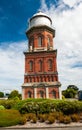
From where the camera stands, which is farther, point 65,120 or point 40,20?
point 40,20

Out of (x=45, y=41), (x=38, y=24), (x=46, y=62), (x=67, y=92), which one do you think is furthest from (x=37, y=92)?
(x=67, y=92)

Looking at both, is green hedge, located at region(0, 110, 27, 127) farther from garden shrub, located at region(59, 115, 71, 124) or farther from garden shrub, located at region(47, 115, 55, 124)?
garden shrub, located at region(59, 115, 71, 124)

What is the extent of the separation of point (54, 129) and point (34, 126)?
1.66m

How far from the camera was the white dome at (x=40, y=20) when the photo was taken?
46.0 meters

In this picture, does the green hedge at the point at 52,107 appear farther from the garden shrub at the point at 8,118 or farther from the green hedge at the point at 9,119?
the green hedge at the point at 9,119

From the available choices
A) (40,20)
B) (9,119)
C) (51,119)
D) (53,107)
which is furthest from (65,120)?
(40,20)

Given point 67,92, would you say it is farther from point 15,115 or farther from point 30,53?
point 15,115

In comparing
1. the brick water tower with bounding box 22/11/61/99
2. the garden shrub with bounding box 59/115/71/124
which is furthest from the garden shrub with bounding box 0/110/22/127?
the brick water tower with bounding box 22/11/61/99

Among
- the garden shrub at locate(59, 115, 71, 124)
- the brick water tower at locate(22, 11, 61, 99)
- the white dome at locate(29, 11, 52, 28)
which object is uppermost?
the white dome at locate(29, 11, 52, 28)

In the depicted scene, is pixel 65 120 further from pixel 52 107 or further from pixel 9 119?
pixel 9 119

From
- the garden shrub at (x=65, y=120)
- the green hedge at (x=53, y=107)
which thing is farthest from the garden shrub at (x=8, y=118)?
the garden shrub at (x=65, y=120)

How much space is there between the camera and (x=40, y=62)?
4334 centimetres

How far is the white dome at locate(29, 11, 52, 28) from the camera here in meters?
46.0

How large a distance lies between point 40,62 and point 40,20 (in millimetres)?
11067
